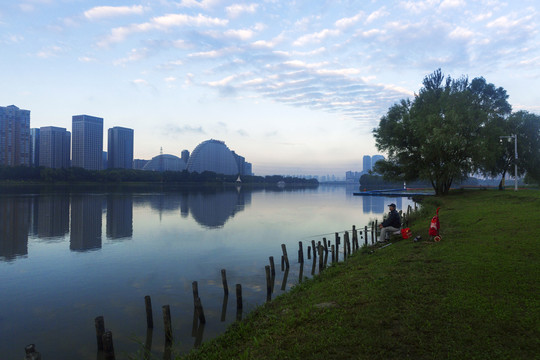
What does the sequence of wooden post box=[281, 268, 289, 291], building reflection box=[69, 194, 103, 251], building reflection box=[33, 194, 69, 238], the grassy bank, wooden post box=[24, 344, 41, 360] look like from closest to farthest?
the grassy bank, wooden post box=[24, 344, 41, 360], wooden post box=[281, 268, 289, 291], building reflection box=[69, 194, 103, 251], building reflection box=[33, 194, 69, 238]

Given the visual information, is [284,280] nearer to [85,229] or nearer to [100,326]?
[100,326]

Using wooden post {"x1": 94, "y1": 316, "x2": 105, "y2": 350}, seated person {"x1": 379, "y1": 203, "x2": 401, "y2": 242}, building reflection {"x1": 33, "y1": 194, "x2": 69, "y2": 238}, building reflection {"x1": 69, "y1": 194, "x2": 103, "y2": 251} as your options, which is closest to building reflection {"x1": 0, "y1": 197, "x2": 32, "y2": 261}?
building reflection {"x1": 33, "y1": 194, "x2": 69, "y2": 238}

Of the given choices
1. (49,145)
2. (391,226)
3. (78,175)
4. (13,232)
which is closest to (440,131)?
(391,226)

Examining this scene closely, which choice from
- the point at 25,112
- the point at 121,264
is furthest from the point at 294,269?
the point at 25,112

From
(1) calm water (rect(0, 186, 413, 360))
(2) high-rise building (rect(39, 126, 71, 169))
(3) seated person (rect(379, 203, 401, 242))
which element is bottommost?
(1) calm water (rect(0, 186, 413, 360))

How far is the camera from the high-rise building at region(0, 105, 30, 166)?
15100 centimetres

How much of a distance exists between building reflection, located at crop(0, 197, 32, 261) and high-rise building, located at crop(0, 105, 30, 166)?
13263 centimetres

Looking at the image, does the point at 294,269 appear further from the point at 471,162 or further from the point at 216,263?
the point at 471,162

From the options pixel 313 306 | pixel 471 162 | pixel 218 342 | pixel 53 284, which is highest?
pixel 471 162

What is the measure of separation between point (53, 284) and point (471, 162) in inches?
1811

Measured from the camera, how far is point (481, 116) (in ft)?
142

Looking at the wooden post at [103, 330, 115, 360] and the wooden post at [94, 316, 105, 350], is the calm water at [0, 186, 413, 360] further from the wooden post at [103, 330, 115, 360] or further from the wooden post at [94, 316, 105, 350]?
the wooden post at [103, 330, 115, 360]

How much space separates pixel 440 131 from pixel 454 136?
1782 mm

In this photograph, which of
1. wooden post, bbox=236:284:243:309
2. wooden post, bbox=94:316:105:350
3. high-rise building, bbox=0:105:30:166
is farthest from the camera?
high-rise building, bbox=0:105:30:166
